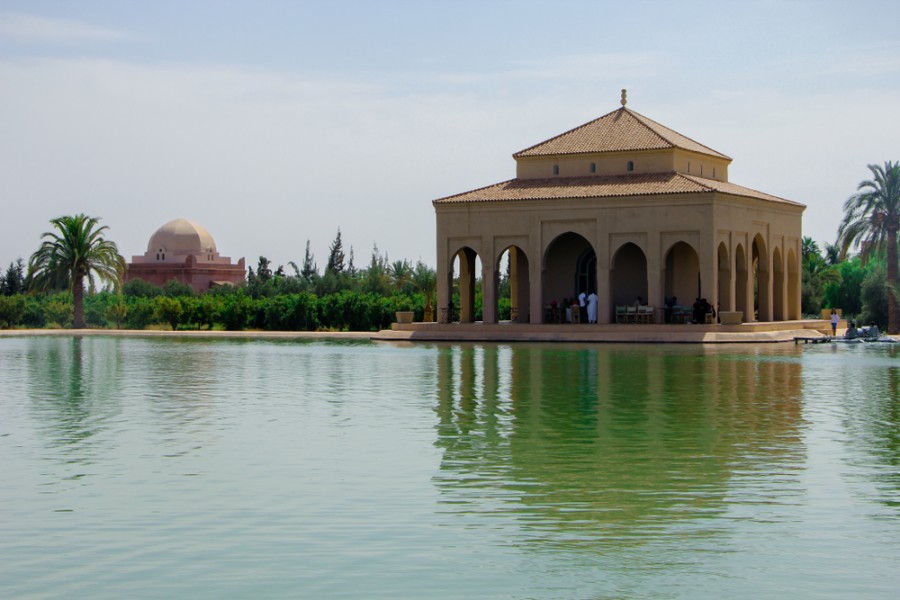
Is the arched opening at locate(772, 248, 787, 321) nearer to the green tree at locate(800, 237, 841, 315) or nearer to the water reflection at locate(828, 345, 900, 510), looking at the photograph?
the green tree at locate(800, 237, 841, 315)

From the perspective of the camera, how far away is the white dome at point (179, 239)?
254ft

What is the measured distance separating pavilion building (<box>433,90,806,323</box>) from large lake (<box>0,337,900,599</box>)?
1722 centimetres

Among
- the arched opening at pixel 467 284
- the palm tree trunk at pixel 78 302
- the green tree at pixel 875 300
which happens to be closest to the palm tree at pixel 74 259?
the palm tree trunk at pixel 78 302

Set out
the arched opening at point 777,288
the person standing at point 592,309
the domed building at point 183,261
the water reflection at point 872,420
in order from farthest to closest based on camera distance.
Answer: the domed building at point 183,261, the arched opening at point 777,288, the person standing at point 592,309, the water reflection at point 872,420

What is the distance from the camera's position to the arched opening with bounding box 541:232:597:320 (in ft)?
134

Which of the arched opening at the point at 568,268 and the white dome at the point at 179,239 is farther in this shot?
the white dome at the point at 179,239

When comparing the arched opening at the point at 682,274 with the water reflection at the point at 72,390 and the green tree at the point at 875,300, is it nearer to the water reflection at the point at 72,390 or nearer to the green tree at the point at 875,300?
the green tree at the point at 875,300

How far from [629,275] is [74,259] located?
20247 millimetres

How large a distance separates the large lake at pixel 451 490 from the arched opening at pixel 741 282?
20.0m

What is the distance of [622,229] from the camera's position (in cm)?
3728

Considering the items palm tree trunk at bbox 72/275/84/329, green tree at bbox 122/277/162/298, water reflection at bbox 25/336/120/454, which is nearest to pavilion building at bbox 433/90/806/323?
water reflection at bbox 25/336/120/454

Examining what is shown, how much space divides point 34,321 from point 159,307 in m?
6.72

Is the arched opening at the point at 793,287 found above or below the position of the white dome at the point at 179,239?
below

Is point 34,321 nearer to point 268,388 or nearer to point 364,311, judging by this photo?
point 364,311
